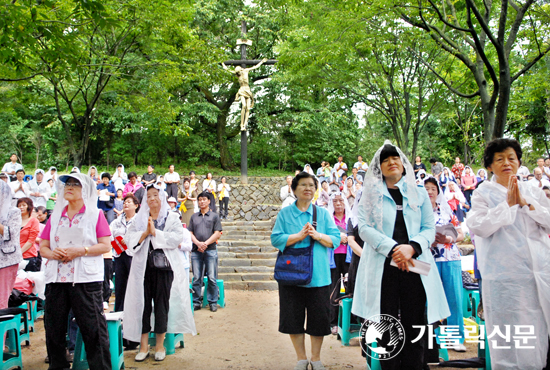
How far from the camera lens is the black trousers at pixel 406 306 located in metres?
2.85

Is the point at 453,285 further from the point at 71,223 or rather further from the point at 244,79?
the point at 244,79

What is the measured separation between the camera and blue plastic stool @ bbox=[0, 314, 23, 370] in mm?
3870

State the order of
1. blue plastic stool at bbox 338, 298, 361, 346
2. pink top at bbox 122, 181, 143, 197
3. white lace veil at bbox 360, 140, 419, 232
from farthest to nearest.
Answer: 1. pink top at bbox 122, 181, 143, 197
2. blue plastic stool at bbox 338, 298, 361, 346
3. white lace veil at bbox 360, 140, 419, 232

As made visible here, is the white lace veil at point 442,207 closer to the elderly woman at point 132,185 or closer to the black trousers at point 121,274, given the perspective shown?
the black trousers at point 121,274

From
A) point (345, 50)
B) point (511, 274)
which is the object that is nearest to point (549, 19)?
point (345, 50)

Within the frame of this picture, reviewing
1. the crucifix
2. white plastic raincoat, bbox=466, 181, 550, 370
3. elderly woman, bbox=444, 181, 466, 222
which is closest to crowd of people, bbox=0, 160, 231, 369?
white plastic raincoat, bbox=466, 181, 550, 370

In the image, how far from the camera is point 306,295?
3.72 m

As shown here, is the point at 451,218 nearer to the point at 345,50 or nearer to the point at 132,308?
the point at 132,308

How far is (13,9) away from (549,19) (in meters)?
8.01

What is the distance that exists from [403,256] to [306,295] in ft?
3.96

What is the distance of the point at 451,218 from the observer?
4.67 metres

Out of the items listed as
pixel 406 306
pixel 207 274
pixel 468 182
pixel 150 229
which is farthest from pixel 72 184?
pixel 468 182

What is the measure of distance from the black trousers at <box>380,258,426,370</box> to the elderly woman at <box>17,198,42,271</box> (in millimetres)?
5006

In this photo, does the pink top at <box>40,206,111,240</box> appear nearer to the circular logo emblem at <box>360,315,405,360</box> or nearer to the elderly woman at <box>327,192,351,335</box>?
the circular logo emblem at <box>360,315,405,360</box>
